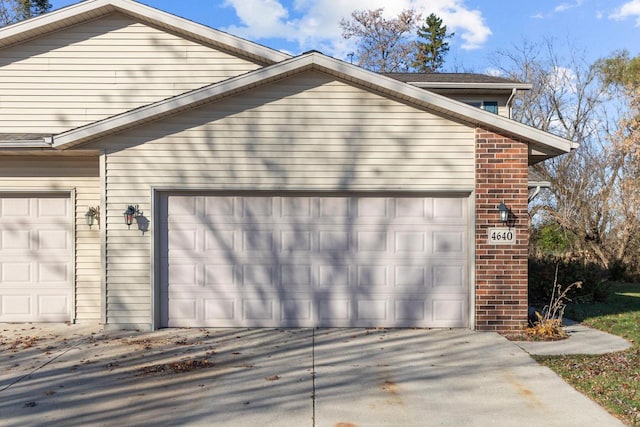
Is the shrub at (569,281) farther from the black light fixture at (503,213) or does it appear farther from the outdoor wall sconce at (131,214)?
the outdoor wall sconce at (131,214)

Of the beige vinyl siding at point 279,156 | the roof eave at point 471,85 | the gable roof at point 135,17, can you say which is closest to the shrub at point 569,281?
the roof eave at point 471,85

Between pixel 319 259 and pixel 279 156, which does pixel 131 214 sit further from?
pixel 319 259

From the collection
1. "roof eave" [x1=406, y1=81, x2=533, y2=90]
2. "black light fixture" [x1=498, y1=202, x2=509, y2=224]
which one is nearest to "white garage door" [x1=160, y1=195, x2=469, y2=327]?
"black light fixture" [x1=498, y1=202, x2=509, y2=224]

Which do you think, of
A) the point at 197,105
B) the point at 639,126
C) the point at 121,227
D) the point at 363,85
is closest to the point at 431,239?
the point at 363,85

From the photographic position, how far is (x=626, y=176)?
20.3 m

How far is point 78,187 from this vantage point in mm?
9133

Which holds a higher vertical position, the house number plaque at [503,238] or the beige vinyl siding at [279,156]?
the beige vinyl siding at [279,156]

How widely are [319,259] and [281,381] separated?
9.54ft

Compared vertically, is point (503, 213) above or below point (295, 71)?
below

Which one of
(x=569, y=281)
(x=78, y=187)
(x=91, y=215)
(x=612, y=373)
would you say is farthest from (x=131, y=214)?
(x=569, y=281)

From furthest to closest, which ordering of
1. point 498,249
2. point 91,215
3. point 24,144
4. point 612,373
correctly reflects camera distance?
point 91,215, point 24,144, point 498,249, point 612,373

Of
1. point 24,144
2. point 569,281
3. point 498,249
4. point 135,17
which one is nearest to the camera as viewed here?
point 498,249

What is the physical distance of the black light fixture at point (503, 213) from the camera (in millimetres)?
8094

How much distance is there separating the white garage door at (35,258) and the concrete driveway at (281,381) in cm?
104
